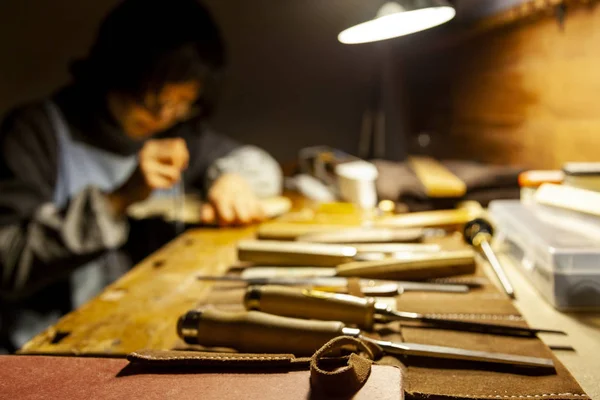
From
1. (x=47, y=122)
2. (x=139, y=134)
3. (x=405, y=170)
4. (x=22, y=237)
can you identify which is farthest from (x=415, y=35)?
(x=22, y=237)

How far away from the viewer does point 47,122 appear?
1935mm

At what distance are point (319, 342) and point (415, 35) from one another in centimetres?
205

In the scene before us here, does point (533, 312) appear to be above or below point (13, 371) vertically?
below

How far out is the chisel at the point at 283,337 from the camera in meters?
0.56

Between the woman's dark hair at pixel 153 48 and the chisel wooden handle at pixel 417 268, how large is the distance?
1317mm

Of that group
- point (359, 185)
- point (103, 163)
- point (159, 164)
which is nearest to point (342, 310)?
point (359, 185)

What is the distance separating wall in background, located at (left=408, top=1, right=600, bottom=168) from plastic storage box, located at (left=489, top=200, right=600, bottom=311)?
1.49ft

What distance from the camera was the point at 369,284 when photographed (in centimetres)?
81

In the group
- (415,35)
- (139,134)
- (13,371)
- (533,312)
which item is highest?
(415,35)

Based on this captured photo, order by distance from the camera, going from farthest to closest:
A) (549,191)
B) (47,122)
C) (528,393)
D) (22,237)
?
1. (47,122)
2. (22,237)
3. (549,191)
4. (528,393)

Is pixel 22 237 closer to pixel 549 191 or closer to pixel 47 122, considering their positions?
pixel 47 122

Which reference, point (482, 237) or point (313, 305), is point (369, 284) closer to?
point (313, 305)

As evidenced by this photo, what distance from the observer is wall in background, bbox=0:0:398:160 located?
268cm

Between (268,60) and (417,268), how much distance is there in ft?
7.29
